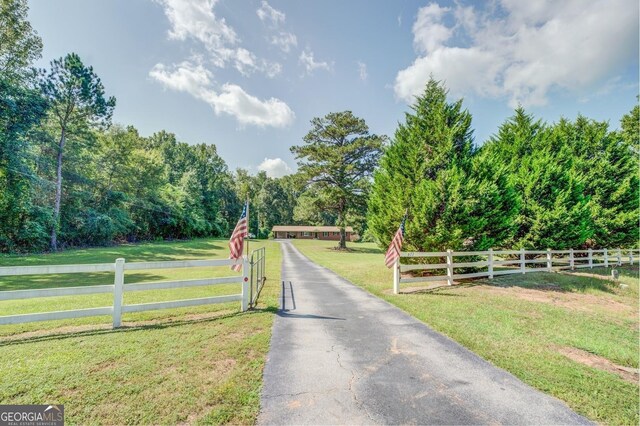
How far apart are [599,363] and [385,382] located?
4.09 meters

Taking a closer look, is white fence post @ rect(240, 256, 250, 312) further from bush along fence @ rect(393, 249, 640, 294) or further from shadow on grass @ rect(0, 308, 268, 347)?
bush along fence @ rect(393, 249, 640, 294)

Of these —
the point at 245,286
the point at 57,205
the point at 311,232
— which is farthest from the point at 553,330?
the point at 311,232

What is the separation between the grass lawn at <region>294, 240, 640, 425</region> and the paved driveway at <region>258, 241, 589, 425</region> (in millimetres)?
431

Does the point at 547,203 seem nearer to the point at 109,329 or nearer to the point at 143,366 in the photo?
the point at 143,366

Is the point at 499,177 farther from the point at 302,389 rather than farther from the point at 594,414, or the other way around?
the point at 302,389

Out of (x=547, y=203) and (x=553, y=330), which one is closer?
(x=553, y=330)

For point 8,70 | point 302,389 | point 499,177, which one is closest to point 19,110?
point 8,70

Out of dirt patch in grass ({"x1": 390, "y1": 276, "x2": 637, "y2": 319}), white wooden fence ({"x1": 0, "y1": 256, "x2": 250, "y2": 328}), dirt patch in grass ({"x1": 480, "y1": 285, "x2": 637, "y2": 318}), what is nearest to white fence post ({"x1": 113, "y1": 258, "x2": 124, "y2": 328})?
white wooden fence ({"x1": 0, "y1": 256, "x2": 250, "y2": 328})

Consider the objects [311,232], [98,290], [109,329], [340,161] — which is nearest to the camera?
[109,329]

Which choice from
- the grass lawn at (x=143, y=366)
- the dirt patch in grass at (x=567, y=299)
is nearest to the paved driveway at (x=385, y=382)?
the grass lawn at (x=143, y=366)

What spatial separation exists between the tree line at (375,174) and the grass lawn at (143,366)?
9.39 meters

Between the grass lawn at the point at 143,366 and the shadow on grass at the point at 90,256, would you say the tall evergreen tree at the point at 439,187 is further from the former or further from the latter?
the shadow on grass at the point at 90,256

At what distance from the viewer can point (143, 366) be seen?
3936 mm

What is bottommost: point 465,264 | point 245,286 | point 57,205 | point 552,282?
point 552,282
